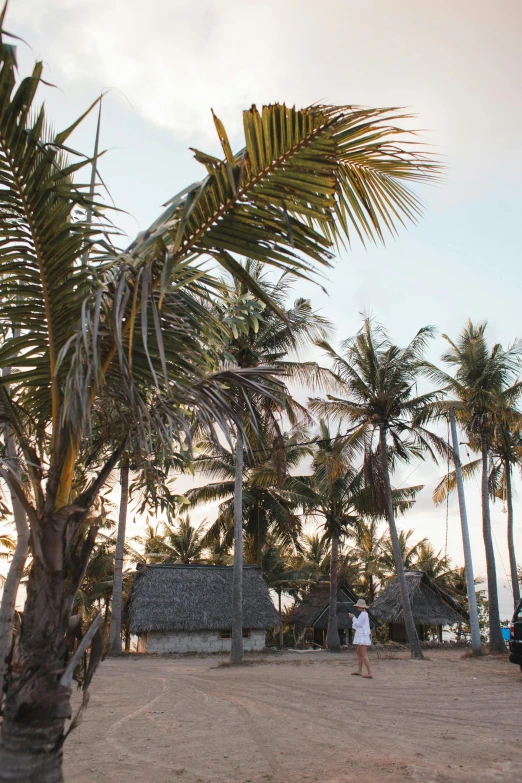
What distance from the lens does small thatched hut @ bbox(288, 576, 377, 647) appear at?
26.6 meters

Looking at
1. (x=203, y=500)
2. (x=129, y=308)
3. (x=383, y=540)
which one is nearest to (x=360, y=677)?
(x=129, y=308)

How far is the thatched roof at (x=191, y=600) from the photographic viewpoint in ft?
70.0

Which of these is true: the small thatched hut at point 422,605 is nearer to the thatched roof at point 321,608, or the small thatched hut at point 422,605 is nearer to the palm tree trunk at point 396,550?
the thatched roof at point 321,608

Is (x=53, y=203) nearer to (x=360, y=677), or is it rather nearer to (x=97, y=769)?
(x=97, y=769)

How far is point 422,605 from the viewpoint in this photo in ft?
86.7

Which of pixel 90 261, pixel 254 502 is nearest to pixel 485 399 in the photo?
pixel 254 502

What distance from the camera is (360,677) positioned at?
11992 millimetres

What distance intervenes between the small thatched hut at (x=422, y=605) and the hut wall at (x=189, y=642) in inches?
259

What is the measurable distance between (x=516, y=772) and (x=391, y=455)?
14.3 meters

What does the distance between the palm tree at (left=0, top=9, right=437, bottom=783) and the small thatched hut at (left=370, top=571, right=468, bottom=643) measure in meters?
25.1

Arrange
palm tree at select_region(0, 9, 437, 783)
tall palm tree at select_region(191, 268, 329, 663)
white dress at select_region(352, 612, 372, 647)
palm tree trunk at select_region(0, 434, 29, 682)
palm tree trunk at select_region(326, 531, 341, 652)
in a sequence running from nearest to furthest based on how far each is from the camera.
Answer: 1. palm tree at select_region(0, 9, 437, 783)
2. palm tree trunk at select_region(0, 434, 29, 682)
3. white dress at select_region(352, 612, 372, 647)
4. tall palm tree at select_region(191, 268, 329, 663)
5. palm tree trunk at select_region(326, 531, 341, 652)

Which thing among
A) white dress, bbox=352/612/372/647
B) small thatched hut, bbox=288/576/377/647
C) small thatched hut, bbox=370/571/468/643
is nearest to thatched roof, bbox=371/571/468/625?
small thatched hut, bbox=370/571/468/643

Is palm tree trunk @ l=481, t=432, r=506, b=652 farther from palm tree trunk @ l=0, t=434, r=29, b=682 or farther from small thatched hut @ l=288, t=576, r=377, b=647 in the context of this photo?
palm tree trunk @ l=0, t=434, r=29, b=682

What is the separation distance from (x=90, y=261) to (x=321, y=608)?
86.0ft
